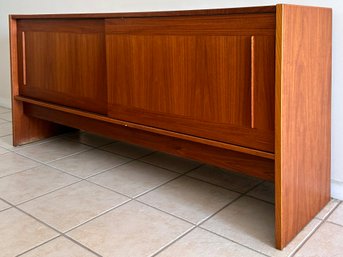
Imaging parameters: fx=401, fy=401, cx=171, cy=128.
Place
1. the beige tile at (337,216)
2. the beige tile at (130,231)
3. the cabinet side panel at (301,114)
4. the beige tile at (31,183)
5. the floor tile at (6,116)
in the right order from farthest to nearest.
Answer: the floor tile at (6,116)
the beige tile at (31,183)
the beige tile at (337,216)
the beige tile at (130,231)
the cabinet side panel at (301,114)

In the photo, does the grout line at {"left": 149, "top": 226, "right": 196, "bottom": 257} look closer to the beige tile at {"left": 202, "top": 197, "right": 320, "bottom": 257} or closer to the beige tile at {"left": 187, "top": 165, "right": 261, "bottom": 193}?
the beige tile at {"left": 202, "top": 197, "right": 320, "bottom": 257}

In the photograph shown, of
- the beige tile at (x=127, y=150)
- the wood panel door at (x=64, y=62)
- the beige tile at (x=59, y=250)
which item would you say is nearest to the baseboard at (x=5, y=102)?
the wood panel door at (x=64, y=62)

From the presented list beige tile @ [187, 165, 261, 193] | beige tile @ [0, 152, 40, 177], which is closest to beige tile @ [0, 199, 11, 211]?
beige tile @ [0, 152, 40, 177]

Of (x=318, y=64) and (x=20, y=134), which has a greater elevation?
(x=318, y=64)

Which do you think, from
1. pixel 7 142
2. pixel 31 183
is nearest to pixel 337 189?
pixel 31 183

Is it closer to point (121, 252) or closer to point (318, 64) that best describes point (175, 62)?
point (318, 64)

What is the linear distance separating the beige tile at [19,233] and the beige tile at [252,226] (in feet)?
1.76

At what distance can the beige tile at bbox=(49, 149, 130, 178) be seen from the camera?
1868mm

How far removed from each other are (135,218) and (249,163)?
442mm

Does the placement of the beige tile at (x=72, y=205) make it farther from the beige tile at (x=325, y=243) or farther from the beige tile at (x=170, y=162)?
the beige tile at (x=325, y=243)

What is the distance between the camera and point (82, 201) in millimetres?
1548

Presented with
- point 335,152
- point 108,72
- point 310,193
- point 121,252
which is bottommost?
point 121,252

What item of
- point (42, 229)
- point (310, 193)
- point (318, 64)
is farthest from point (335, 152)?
point (42, 229)

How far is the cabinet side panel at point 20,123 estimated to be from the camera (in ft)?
6.95
